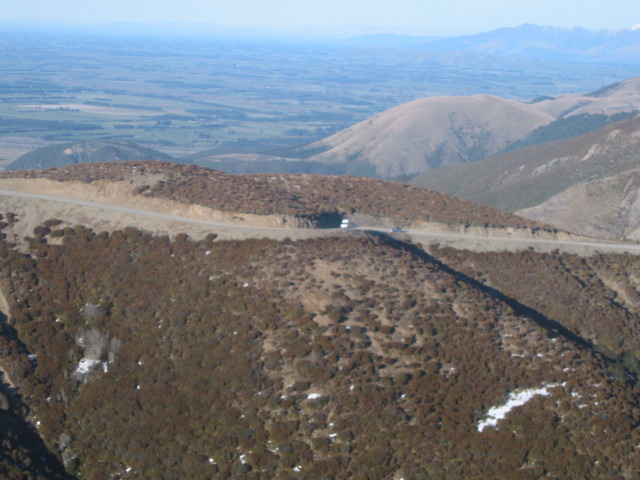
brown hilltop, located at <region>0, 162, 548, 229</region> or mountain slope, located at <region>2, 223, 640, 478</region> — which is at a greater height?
brown hilltop, located at <region>0, 162, 548, 229</region>

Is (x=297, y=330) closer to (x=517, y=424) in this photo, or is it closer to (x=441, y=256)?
(x=517, y=424)

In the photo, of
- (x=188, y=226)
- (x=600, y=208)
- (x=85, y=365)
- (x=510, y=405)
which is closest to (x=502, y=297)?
(x=510, y=405)

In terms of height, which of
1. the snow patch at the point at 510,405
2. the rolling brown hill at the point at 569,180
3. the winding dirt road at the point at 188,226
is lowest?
the rolling brown hill at the point at 569,180

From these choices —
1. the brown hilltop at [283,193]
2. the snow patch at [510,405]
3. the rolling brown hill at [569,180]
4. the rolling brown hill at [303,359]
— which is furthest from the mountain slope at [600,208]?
the snow patch at [510,405]

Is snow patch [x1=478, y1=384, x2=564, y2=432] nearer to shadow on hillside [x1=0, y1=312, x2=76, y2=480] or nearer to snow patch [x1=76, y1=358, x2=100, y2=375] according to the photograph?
shadow on hillside [x1=0, y1=312, x2=76, y2=480]

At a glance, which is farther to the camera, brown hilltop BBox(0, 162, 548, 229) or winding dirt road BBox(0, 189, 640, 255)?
brown hilltop BBox(0, 162, 548, 229)

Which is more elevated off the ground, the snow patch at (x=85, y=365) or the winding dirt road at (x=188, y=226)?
the winding dirt road at (x=188, y=226)

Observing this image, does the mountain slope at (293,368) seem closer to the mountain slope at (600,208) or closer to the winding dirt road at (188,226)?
the winding dirt road at (188,226)

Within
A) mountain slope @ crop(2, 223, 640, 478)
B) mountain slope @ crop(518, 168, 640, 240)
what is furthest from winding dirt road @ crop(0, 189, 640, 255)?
mountain slope @ crop(518, 168, 640, 240)

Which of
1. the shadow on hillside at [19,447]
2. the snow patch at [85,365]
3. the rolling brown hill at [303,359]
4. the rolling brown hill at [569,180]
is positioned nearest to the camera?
the shadow on hillside at [19,447]

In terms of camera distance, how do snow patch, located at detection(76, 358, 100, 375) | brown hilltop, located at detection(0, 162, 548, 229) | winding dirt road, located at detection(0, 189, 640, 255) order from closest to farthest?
snow patch, located at detection(76, 358, 100, 375), winding dirt road, located at detection(0, 189, 640, 255), brown hilltop, located at detection(0, 162, 548, 229)

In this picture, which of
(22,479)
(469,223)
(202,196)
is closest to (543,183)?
(469,223)
